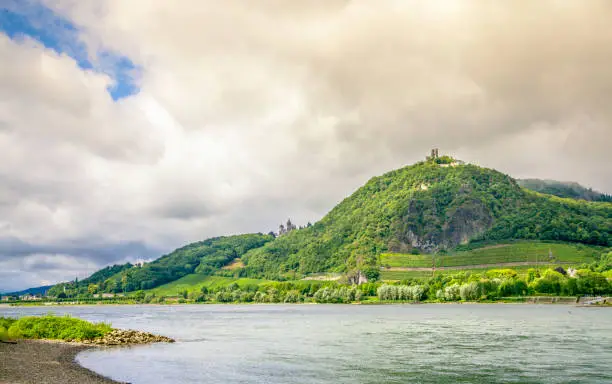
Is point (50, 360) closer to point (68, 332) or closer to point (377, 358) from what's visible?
point (68, 332)

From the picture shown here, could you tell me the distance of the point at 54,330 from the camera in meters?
68.4

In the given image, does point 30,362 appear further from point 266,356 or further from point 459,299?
point 459,299

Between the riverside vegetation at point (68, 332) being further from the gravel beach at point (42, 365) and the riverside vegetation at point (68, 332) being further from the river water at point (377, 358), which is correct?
the gravel beach at point (42, 365)

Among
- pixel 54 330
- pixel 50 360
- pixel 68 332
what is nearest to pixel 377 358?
pixel 50 360

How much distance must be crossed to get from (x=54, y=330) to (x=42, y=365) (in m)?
28.2

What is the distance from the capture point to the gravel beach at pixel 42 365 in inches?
1437

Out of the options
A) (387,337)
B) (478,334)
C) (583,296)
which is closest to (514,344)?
(478,334)

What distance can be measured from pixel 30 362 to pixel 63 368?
376 cm

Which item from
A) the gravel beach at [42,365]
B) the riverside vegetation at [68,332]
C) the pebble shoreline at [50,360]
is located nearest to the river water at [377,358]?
the gravel beach at [42,365]

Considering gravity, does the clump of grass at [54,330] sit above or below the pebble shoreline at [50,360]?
above

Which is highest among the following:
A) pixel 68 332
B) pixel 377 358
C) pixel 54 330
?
pixel 54 330

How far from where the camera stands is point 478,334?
251ft

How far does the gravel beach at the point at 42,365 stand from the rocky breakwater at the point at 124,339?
509 cm

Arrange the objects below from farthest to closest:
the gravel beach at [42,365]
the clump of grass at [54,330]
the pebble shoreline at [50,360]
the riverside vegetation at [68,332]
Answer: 1. the clump of grass at [54,330]
2. the riverside vegetation at [68,332]
3. the pebble shoreline at [50,360]
4. the gravel beach at [42,365]
